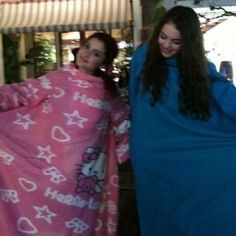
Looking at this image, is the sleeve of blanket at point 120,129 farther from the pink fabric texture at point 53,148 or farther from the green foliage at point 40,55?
the green foliage at point 40,55

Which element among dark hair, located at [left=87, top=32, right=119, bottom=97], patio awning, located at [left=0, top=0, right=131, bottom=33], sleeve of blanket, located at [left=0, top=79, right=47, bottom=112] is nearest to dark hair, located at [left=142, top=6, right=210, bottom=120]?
dark hair, located at [left=87, top=32, right=119, bottom=97]

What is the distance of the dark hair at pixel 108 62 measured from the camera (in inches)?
115

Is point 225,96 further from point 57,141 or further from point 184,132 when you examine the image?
point 57,141

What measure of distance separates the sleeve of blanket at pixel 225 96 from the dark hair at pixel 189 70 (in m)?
0.05

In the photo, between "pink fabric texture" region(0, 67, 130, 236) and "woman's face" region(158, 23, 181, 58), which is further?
"pink fabric texture" region(0, 67, 130, 236)

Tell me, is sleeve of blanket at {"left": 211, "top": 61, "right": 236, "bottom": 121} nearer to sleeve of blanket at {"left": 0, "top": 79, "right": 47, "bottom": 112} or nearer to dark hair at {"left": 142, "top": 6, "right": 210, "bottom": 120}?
dark hair at {"left": 142, "top": 6, "right": 210, "bottom": 120}

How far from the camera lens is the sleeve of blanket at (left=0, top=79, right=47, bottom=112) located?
280 cm

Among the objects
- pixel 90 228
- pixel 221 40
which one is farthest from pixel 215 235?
pixel 221 40

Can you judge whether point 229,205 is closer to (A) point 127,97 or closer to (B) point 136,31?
(A) point 127,97

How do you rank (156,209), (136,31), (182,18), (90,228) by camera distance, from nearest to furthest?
(182,18) < (156,209) < (90,228) < (136,31)

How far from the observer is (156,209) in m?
2.83

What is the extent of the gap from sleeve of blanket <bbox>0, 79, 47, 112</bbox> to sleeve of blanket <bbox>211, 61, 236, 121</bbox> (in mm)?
872

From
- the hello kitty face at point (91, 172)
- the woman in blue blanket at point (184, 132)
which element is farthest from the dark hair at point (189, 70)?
the hello kitty face at point (91, 172)

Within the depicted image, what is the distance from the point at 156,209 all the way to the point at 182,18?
967mm
